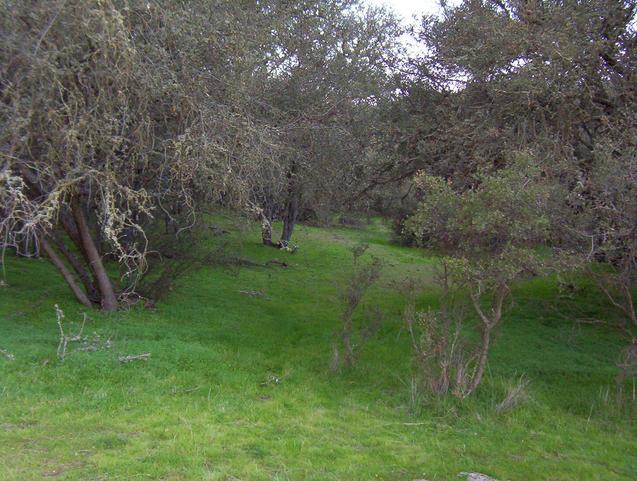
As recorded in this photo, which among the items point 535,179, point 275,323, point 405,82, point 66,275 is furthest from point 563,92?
point 66,275

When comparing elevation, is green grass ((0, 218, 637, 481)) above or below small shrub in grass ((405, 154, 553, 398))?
below

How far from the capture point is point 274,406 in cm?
790

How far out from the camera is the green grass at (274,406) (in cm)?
604

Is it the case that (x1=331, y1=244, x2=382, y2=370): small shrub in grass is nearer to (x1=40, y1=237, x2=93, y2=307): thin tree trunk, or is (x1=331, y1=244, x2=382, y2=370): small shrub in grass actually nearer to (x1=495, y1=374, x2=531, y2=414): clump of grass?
(x1=495, y1=374, x2=531, y2=414): clump of grass

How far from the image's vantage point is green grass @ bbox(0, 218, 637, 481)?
19.8ft

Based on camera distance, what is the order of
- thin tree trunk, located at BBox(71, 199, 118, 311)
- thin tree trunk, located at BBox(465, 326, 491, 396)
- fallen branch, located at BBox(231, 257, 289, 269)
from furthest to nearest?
fallen branch, located at BBox(231, 257, 289, 269) < thin tree trunk, located at BBox(71, 199, 118, 311) < thin tree trunk, located at BBox(465, 326, 491, 396)

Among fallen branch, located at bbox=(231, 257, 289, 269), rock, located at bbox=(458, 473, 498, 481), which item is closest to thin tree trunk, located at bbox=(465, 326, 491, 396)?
rock, located at bbox=(458, 473, 498, 481)

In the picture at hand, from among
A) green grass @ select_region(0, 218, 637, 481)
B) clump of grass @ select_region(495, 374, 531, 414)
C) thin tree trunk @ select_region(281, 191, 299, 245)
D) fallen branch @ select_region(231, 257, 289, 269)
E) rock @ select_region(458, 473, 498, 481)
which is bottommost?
green grass @ select_region(0, 218, 637, 481)

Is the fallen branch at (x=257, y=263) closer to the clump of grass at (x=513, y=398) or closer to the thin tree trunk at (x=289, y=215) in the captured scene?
the thin tree trunk at (x=289, y=215)

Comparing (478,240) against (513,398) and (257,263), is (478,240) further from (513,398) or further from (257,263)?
(257,263)

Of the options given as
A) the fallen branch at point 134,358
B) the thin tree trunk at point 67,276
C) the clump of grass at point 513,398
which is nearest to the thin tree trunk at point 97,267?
the thin tree trunk at point 67,276

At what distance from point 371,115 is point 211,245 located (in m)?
4.68

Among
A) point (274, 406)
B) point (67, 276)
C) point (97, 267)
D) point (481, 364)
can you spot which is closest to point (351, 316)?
point (481, 364)

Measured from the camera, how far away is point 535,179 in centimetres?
780
